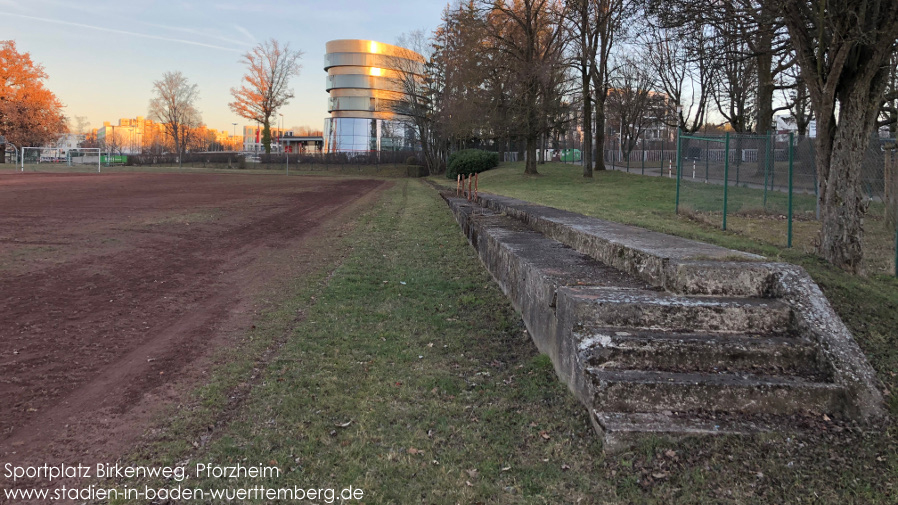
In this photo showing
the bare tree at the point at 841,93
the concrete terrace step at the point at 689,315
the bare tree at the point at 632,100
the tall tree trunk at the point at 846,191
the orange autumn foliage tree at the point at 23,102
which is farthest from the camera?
the orange autumn foliage tree at the point at 23,102

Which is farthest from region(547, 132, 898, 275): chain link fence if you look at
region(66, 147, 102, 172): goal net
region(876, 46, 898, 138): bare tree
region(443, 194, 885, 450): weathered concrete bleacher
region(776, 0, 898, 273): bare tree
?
region(66, 147, 102, 172): goal net

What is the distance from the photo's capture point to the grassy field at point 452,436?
3.00 meters

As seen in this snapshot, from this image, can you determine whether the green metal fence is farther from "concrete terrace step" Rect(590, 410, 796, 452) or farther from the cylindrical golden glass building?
the cylindrical golden glass building

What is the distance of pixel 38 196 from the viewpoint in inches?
872

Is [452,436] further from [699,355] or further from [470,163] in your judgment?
[470,163]

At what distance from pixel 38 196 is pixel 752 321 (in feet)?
82.9

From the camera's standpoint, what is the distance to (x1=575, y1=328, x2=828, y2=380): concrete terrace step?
3664mm

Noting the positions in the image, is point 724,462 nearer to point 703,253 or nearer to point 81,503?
point 703,253

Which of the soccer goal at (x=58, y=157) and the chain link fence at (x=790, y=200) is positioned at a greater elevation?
the soccer goal at (x=58, y=157)

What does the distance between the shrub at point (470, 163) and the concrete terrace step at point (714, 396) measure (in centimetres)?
3686

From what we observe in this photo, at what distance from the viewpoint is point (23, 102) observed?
63.1 m

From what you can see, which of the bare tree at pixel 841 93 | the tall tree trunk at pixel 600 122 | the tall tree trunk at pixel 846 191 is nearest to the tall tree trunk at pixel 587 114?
the tall tree trunk at pixel 600 122

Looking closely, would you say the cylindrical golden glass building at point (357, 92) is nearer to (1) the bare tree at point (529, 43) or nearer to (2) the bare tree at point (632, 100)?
(2) the bare tree at point (632, 100)

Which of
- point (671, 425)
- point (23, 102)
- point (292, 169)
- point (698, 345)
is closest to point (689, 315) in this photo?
point (698, 345)
